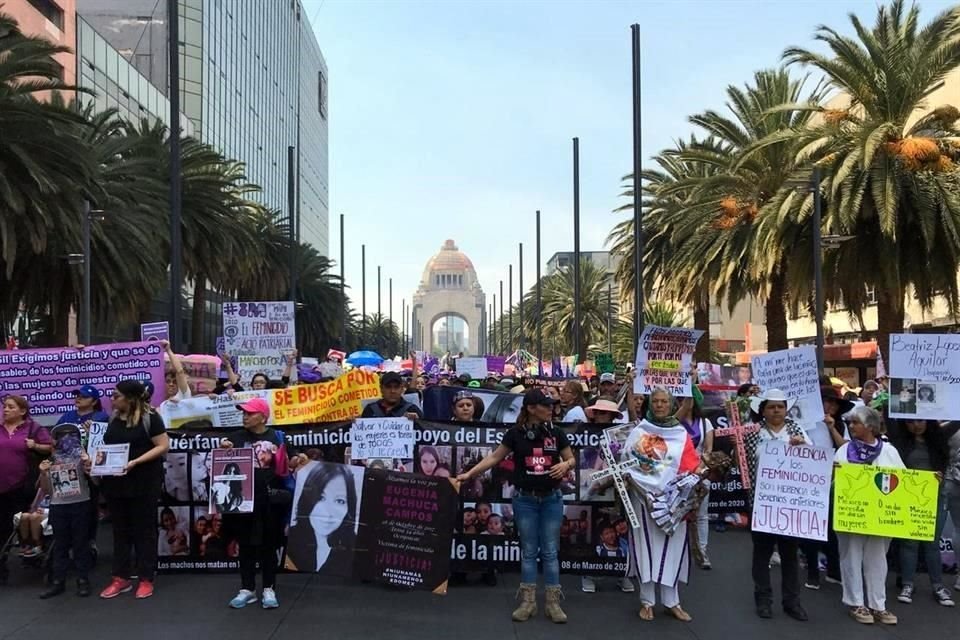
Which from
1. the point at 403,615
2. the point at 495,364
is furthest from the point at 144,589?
the point at 495,364

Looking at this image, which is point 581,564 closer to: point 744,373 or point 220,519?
point 220,519

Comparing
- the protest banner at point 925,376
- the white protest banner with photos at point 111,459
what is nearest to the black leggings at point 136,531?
the white protest banner with photos at point 111,459

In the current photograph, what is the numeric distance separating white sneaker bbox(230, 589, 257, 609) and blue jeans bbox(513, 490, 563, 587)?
2111mm

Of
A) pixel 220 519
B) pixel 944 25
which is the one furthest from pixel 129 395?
pixel 944 25

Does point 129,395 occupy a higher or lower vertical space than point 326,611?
higher

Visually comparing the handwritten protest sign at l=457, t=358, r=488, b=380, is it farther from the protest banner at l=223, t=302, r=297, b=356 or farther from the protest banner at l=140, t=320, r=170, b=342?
the protest banner at l=140, t=320, r=170, b=342

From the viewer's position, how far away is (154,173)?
85.1 ft

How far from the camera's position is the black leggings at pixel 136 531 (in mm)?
7211

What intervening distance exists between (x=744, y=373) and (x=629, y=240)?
14275 millimetres

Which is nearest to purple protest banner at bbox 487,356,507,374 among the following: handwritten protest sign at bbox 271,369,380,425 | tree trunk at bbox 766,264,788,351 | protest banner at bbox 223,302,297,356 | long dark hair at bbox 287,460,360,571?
tree trunk at bbox 766,264,788,351

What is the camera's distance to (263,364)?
13.7 m

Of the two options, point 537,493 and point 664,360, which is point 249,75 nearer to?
point 664,360

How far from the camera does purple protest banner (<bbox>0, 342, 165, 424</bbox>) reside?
903cm

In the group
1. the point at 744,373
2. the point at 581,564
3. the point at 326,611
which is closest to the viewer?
the point at 326,611
